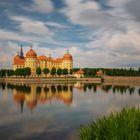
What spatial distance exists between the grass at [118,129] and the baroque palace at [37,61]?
270 feet

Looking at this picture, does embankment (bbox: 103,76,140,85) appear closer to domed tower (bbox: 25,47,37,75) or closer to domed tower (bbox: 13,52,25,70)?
domed tower (bbox: 25,47,37,75)

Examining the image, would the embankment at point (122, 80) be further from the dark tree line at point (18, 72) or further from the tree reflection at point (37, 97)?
the tree reflection at point (37, 97)

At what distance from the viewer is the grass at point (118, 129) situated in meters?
6.77

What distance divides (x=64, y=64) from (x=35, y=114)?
254 ft

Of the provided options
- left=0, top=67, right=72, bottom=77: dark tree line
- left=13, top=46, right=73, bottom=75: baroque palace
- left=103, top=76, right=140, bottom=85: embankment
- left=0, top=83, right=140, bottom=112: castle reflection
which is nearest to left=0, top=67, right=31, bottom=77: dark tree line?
left=0, top=67, right=72, bottom=77: dark tree line

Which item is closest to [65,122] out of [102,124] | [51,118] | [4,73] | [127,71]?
[51,118]

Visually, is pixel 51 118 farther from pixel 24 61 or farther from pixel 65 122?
pixel 24 61

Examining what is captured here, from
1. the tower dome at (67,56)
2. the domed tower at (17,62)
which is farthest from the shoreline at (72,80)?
the tower dome at (67,56)

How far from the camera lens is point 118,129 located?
23.0ft

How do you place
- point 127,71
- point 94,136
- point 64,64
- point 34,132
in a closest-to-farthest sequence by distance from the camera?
point 94,136 < point 34,132 < point 127,71 < point 64,64

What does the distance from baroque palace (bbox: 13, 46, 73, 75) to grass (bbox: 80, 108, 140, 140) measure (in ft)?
270

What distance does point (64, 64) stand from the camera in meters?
99.6

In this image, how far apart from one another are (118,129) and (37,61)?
86.8m

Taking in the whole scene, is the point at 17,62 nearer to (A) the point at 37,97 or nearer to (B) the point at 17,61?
(B) the point at 17,61
